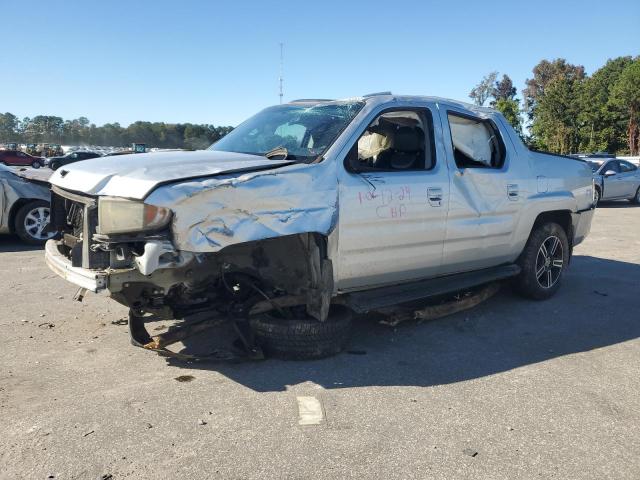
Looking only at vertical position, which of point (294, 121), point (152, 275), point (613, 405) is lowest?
point (613, 405)

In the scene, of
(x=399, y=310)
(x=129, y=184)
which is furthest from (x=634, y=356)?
(x=129, y=184)

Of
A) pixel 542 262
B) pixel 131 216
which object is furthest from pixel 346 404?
pixel 542 262

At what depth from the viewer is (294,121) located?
4598mm

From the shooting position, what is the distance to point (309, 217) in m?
3.71

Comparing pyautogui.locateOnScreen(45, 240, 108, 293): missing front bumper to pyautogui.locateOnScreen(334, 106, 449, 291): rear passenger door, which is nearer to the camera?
pyautogui.locateOnScreen(45, 240, 108, 293): missing front bumper

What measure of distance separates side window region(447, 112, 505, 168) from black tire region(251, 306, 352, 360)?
1969 millimetres

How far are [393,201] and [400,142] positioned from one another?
27.6 inches

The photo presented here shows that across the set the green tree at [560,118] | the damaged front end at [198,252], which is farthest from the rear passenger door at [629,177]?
the green tree at [560,118]

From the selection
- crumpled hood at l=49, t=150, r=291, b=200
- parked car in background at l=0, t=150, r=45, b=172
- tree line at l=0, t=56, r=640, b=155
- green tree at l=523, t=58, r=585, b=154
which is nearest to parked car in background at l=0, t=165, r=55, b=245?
crumpled hood at l=49, t=150, r=291, b=200

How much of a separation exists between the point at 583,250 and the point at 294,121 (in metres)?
6.55

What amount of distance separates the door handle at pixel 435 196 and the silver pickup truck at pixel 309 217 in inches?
0.5

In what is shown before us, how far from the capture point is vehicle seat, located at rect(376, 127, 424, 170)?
4.44 metres

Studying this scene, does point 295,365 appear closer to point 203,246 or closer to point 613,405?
point 203,246

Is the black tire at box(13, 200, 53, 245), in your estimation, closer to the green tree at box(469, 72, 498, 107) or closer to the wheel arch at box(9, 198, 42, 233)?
the wheel arch at box(9, 198, 42, 233)
